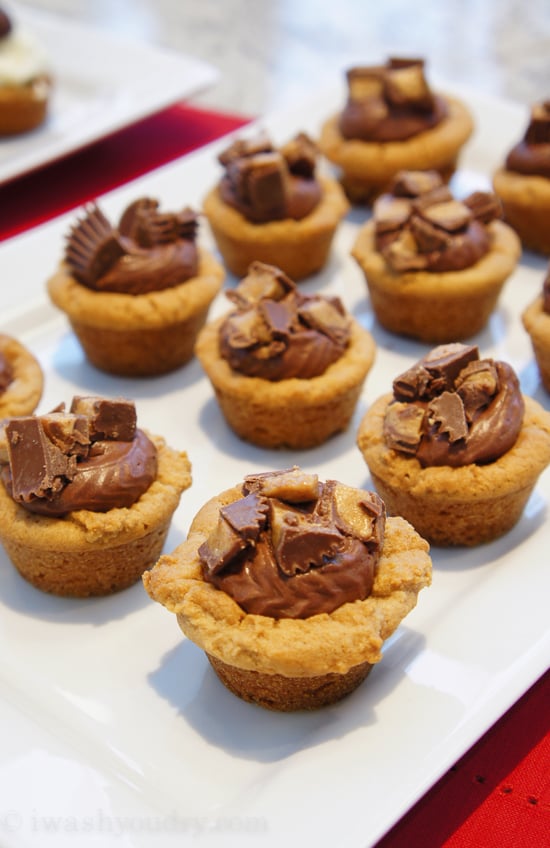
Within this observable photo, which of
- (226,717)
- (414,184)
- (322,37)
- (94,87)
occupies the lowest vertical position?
(322,37)

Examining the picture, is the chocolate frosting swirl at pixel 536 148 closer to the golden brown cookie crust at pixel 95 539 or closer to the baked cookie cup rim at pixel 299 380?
the baked cookie cup rim at pixel 299 380

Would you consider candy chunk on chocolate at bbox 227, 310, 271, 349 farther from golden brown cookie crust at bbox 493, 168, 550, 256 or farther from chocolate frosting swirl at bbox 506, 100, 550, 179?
chocolate frosting swirl at bbox 506, 100, 550, 179

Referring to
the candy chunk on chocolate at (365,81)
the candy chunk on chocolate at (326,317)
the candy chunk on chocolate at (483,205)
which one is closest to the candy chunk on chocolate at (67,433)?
the candy chunk on chocolate at (326,317)

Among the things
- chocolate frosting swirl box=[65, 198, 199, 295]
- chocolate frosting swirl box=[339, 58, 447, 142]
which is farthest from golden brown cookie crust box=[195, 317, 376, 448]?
chocolate frosting swirl box=[339, 58, 447, 142]

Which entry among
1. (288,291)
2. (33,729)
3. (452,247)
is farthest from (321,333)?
(33,729)

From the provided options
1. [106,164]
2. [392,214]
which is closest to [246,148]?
[392,214]

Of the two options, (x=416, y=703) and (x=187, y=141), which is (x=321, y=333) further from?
(x=187, y=141)

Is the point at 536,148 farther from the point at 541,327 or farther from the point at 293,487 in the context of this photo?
the point at 293,487
